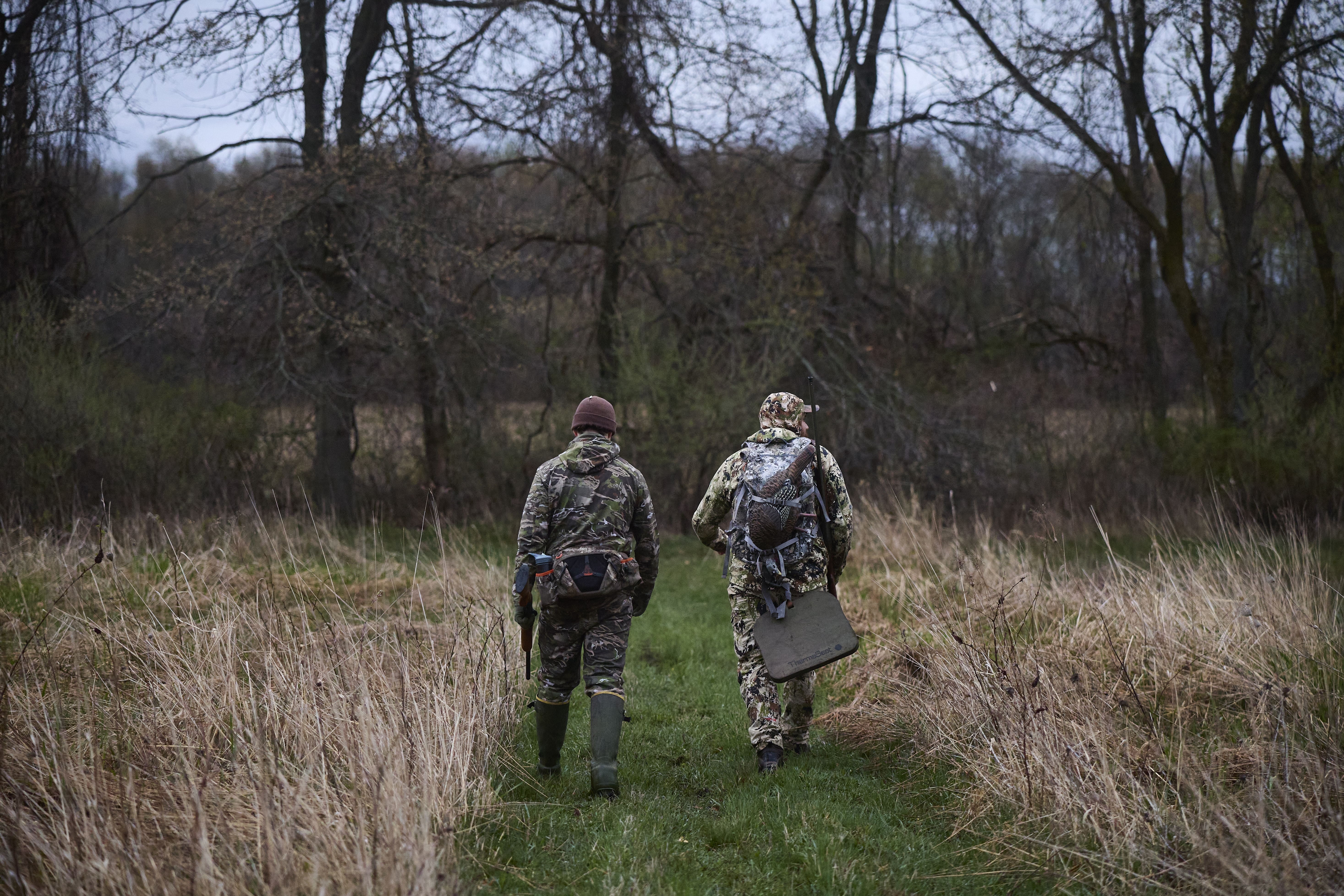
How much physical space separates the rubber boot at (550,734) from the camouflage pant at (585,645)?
4cm

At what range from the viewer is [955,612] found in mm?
7059

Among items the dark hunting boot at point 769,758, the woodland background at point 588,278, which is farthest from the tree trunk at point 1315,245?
the dark hunting boot at point 769,758

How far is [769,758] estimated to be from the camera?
17.3ft

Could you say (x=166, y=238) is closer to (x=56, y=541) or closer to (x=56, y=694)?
(x=56, y=541)

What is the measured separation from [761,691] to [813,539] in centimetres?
82

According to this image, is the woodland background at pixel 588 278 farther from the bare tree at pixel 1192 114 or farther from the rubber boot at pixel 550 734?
the rubber boot at pixel 550 734

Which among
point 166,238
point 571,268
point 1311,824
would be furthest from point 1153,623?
point 166,238

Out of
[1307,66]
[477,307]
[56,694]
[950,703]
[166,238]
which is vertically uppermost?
[1307,66]

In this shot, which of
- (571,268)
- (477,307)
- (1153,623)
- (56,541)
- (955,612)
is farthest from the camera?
(571,268)

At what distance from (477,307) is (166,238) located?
177 inches

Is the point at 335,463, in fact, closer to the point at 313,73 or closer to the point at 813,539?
the point at 313,73

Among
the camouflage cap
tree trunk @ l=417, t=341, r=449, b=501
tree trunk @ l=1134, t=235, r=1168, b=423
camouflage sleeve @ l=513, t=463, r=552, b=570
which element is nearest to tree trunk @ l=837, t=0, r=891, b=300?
tree trunk @ l=1134, t=235, r=1168, b=423

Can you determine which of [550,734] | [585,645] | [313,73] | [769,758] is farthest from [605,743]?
[313,73]

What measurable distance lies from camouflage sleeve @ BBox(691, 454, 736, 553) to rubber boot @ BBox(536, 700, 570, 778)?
112 cm
